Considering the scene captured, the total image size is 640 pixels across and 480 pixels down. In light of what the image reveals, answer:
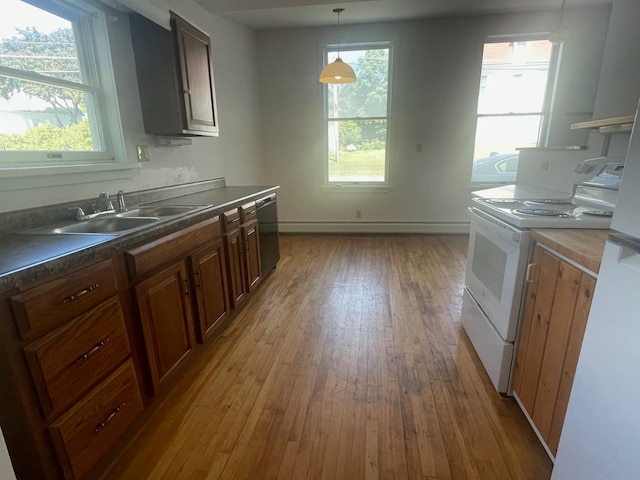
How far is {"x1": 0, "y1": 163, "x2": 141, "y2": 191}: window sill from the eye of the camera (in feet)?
4.66

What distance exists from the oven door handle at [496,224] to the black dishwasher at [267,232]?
1.72 m

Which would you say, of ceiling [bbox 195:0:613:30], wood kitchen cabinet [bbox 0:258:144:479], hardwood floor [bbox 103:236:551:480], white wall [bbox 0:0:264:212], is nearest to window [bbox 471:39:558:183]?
ceiling [bbox 195:0:613:30]

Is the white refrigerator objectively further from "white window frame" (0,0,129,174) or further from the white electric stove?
"white window frame" (0,0,129,174)

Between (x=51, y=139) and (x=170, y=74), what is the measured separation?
0.84 metres

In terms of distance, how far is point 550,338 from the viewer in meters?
1.23

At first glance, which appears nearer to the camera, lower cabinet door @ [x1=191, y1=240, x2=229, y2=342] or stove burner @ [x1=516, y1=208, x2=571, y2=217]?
stove burner @ [x1=516, y1=208, x2=571, y2=217]

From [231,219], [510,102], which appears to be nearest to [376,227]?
[510,102]

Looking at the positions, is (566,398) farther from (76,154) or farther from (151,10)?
(151,10)

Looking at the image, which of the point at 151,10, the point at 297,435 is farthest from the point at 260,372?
the point at 151,10

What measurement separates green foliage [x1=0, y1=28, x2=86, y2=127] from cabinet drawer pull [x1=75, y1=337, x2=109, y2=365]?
1339 mm

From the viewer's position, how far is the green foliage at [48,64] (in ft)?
5.14

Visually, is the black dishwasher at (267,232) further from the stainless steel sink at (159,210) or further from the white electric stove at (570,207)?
the white electric stove at (570,207)

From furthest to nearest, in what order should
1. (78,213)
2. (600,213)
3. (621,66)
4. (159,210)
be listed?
(621,66), (159,210), (78,213), (600,213)

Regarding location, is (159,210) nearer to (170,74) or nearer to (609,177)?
(170,74)
